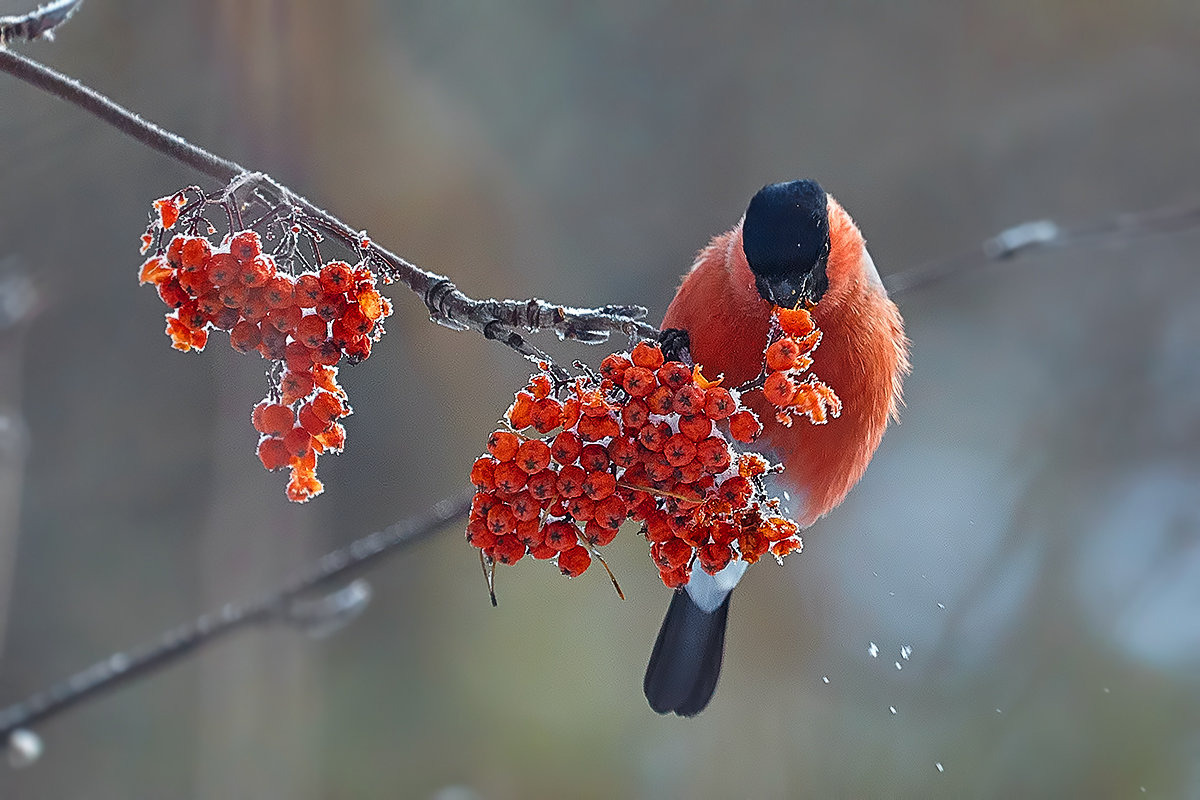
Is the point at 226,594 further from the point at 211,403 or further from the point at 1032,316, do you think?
the point at 1032,316

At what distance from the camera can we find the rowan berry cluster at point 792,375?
0.77 meters

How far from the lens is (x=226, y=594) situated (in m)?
2.37

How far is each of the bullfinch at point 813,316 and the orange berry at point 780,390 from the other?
0.33 m

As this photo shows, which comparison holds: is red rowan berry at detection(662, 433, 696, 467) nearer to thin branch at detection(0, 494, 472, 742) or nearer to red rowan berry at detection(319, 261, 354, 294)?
red rowan berry at detection(319, 261, 354, 294)

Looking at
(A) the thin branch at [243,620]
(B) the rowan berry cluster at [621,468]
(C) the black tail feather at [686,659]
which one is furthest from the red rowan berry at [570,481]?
(C) the black tail feather at [686,659]

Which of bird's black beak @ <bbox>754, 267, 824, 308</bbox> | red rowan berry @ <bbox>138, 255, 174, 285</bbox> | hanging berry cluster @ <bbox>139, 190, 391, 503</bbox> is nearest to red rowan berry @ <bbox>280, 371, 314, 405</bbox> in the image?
hanging berry cluster @ <bbox>139, 190, 391, 503</bbox>

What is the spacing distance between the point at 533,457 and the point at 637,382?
89mm

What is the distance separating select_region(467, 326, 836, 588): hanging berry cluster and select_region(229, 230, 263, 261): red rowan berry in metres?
0.20

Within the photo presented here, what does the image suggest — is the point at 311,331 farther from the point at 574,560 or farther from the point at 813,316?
the point at 813,316

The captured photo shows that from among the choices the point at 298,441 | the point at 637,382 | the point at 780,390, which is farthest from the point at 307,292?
the point at 780,390

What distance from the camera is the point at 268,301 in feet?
2.41

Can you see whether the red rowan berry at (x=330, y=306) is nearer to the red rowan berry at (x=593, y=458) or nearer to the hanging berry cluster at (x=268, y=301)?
the hanging berry cluster at (x=268, y=301)

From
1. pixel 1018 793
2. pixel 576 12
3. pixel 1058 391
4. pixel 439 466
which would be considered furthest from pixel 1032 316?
pixel 439 466

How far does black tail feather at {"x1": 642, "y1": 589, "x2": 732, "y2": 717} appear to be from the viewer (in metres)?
1.57
